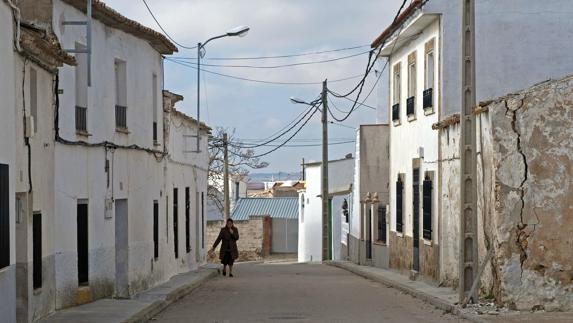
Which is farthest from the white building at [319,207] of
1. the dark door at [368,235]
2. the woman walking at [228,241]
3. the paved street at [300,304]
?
the paved street at [300,304]

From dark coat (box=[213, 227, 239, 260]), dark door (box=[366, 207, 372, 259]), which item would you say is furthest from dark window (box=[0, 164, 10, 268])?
dark door (box=[366, 207, 372, 259])

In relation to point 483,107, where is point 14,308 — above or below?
below

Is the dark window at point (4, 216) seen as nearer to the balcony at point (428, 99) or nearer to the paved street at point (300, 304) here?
the paved street at point (300, 304)

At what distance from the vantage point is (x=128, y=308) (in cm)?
1888

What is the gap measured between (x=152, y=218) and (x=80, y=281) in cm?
647

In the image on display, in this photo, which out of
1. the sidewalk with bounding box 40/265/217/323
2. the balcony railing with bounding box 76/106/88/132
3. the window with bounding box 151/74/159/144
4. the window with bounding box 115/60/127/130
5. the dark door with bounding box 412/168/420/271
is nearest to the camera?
the sidewalk with bounding box 40/265/217/323

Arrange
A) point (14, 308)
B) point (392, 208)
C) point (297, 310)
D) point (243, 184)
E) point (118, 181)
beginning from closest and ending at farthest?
point (14, 308) < point (297, 310) < point (118, 181) < point (392, 208) < point (243, 184)

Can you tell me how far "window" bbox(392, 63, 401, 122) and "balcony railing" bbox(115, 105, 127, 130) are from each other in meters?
10.3

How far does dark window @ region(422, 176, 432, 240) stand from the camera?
2512 cm

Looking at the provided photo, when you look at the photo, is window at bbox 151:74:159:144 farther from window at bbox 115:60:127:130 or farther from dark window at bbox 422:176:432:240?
dark window at bbox 422:176:432:240

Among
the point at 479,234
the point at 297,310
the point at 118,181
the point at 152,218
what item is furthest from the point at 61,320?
the point at 152,218

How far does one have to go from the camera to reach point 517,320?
1625 centimetres

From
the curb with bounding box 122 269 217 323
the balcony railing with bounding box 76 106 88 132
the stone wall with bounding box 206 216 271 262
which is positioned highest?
the balcony railing with bounding box 76 106 88 132

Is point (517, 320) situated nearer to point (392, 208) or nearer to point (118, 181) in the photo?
point (118, 181)
